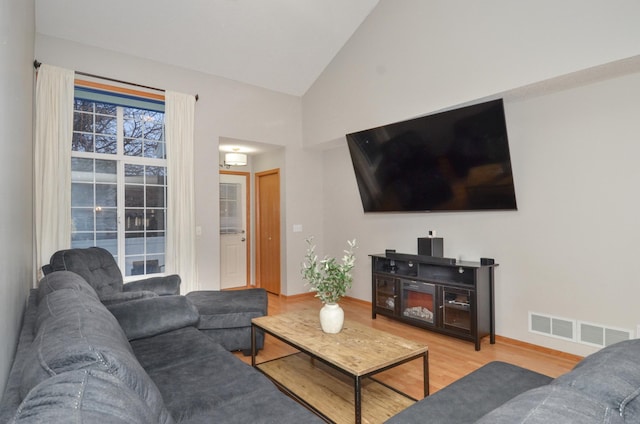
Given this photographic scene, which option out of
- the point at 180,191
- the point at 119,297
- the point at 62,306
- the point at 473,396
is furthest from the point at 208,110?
the point at 473,396

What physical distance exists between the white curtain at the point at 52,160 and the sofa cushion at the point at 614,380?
4136 millimetres

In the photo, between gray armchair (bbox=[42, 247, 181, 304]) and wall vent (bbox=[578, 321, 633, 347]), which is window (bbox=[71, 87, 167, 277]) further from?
wall vent (bbox=[578, 321, 633, 347])

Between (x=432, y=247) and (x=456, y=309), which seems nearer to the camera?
(x=456, y=309)

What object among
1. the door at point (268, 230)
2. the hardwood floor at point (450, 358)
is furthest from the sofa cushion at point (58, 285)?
the door at point (268, 230)

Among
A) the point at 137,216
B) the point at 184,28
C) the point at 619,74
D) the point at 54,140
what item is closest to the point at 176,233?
the point at 137,216

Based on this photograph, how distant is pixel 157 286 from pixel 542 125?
4036 mm

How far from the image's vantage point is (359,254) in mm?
5250

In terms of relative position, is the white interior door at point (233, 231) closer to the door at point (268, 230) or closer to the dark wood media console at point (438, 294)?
the door at point (268, 230)

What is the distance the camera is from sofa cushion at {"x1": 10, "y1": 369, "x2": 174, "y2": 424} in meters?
0.59

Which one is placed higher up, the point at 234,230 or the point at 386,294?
the point at 234,230

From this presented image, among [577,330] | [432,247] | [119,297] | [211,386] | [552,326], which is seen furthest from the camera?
[432,247]

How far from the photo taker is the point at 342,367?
1947 mm

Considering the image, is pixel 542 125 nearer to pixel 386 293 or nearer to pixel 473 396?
pixel 386 293

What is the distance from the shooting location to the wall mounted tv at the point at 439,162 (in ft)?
11.1
